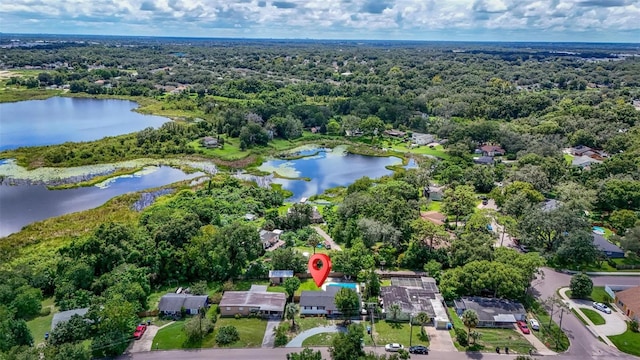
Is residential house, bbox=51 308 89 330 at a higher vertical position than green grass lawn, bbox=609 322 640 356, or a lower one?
higher

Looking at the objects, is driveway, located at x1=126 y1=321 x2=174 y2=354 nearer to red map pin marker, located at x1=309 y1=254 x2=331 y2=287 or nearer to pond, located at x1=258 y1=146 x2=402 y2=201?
red map pin marker, located at x1=309 y1=254 x2=331 y2=287

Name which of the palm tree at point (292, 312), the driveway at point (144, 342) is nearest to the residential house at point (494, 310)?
the palm tree at point (292, 312)

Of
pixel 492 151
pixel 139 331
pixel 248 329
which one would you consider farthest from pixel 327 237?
pixel 492 151

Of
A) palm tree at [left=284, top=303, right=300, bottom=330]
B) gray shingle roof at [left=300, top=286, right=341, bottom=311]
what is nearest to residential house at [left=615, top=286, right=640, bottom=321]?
gray shingle roof at [left=300, top=286, right=341, bottom=311]

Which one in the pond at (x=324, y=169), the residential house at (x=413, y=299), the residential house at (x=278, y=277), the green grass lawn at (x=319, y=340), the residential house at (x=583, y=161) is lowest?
the green grass lawn at (x=319, y=340)

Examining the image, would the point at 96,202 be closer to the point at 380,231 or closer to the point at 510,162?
the point at 380,231

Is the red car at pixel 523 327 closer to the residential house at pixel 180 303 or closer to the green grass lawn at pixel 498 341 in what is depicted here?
the green grass lawn at pixel 498 341
